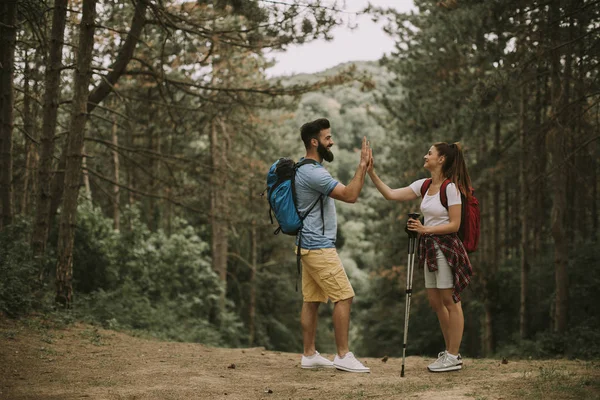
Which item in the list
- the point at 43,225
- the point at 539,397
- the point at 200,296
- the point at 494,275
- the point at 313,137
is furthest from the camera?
the point at 200,296

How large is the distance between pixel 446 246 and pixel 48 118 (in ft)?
23.7

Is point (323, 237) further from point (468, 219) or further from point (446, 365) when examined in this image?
point (446, 365)

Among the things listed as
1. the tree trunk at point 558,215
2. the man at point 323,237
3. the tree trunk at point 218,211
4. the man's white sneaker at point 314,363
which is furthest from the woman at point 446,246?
the tree trunk at point 218,211

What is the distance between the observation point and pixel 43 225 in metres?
10.4

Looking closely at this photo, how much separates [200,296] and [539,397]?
16.0 meters

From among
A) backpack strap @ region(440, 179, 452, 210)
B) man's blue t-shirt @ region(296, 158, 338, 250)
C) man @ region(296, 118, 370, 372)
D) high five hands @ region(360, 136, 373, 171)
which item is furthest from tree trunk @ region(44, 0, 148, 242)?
backpack strap @ region(440, 179, 452, 210)

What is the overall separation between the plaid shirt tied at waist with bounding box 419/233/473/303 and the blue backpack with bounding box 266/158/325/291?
1097 millimetres

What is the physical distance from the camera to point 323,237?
6.20 m

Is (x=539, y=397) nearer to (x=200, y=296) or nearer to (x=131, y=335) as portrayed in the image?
(x=131, y=335)

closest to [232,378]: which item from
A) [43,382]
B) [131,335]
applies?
[43,382]

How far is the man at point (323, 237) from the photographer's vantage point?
6094mm

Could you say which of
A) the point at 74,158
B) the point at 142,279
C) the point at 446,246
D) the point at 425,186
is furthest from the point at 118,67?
the point at 446,246

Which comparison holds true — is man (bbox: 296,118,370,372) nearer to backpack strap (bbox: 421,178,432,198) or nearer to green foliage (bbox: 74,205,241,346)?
backpack strap (bbox: 421,178,432,198)

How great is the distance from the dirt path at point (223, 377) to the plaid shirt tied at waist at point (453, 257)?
86 centimetres
